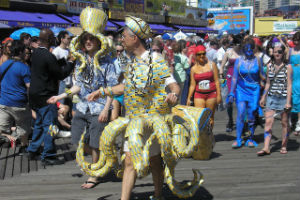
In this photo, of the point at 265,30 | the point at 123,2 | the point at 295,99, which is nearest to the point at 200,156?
the point at 295,99

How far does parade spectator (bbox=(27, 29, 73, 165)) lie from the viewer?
604cm

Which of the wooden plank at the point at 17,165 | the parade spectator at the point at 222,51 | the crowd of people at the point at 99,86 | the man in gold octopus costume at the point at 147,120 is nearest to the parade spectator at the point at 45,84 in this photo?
the crowd of people at the point at 99,86

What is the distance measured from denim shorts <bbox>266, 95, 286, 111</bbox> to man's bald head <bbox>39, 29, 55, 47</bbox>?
3.68 metres

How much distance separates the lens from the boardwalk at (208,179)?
4.86 metres

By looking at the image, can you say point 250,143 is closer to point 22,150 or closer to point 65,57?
point 65,57

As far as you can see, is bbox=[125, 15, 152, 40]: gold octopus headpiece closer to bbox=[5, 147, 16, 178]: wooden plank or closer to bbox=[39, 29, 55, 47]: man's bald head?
bbox=[39, 29, 55, 47]: man's bald head

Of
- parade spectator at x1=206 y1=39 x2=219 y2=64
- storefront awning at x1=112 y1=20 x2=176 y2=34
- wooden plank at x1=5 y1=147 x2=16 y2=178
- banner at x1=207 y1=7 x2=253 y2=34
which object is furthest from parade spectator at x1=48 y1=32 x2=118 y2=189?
banner at x1=207 y1=7 x2=253 y2=34

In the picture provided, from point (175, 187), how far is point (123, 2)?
23366 mm

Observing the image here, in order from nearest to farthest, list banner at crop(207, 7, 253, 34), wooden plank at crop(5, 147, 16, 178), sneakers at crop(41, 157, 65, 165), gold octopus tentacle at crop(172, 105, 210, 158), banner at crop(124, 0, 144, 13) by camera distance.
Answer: gold octopus tentacle at crop(172, 105, 210, 158)
wooden plank at crop(5, 147, 16, 178)
sneakers at crop(41, 157, 65, 165)
banner at crop(124, 0, 144, 13)
banner at crop(207, 7, 253, 34)

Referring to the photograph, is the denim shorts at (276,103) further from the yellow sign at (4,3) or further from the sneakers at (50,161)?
the yellow sign at (4,3)

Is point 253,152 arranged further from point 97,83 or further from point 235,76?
point 97,83

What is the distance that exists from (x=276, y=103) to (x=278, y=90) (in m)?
0.22

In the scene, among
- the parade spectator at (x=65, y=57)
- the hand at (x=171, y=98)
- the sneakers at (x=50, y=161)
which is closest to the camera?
the hand at (x=171, y=98)

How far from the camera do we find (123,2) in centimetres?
2608
